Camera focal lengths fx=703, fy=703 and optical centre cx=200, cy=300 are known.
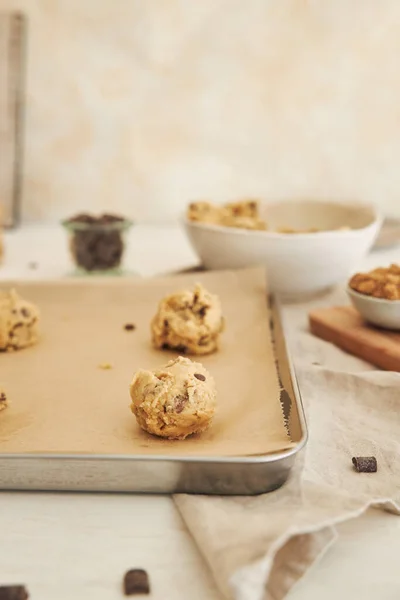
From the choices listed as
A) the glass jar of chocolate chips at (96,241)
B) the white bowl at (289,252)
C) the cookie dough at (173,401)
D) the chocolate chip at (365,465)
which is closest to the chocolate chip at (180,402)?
the cookie dough at (173,401)

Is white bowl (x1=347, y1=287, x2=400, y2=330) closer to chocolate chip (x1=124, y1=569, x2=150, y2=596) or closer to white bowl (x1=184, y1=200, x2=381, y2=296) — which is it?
white bowl (x1=184, y1=200, x2=381, y2=296)

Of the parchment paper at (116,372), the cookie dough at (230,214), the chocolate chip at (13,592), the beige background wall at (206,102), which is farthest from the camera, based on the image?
the beige background wall at (206,102)

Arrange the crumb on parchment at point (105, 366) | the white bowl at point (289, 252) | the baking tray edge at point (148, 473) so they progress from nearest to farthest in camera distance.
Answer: the baking tray edge at point (148, 473)
the crumb on parchment at point (105, 366)
the white bowl at point (289, 252)

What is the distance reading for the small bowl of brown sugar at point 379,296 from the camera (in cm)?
123

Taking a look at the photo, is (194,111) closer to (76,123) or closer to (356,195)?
(76,123)

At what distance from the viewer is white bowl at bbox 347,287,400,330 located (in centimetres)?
122

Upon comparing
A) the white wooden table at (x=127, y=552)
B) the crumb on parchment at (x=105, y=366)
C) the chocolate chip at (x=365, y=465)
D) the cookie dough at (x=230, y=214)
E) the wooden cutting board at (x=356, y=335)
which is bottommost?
the white wooden table at (x=127, y=552)

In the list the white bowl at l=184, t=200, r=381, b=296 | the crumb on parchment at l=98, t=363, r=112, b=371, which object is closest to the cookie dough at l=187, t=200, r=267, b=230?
the white bowl at l=184, t=200, r=381, b=296

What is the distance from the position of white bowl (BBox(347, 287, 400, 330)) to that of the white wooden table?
51cm

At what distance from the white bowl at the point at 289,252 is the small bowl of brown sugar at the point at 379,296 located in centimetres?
20

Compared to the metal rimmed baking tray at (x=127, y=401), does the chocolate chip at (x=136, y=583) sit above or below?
below

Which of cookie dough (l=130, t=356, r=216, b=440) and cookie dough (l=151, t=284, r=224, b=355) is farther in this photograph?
cookie dough (l=151, t=284, r=224, b=355)

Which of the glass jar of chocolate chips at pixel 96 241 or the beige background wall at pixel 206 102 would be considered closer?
the glass jar of chocolate chips at pixel 96 241

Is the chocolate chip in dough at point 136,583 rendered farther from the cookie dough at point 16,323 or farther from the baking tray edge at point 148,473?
the cookie dough at point 16,323
